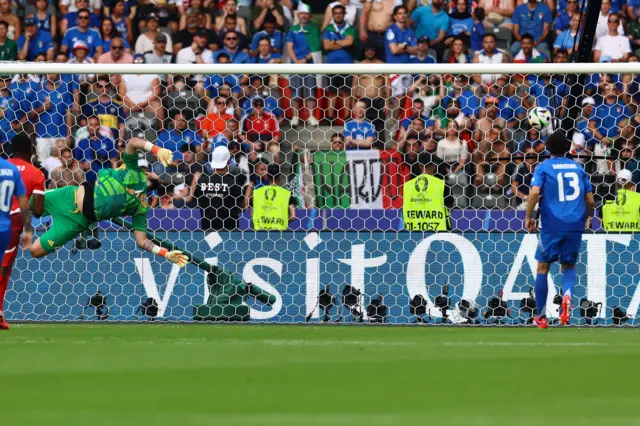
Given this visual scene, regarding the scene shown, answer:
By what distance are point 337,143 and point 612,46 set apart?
224 inches

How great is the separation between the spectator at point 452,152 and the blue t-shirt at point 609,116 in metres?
1.47

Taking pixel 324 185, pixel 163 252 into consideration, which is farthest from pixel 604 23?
pixel 163 252

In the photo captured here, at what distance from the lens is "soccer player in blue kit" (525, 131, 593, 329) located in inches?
449

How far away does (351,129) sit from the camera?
562 inches

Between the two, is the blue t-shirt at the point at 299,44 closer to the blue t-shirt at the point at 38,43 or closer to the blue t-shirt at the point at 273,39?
the blue t-shirt at the point at 273,39

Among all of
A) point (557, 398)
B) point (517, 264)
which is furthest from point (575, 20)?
point (557, 398)

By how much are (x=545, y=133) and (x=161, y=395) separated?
28.9 ft

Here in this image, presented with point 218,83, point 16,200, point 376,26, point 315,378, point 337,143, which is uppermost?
point 376,26

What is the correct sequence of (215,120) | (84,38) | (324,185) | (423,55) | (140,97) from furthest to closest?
(84,38)
(423,55)
(140,97)
(215,120)
(324,185)

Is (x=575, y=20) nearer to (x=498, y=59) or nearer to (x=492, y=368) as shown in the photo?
Answer: (x=498, y=59)

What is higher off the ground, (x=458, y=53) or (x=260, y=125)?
(x=458, y=53)

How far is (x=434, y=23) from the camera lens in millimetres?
18234

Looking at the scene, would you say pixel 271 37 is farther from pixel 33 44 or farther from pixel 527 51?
pixel 527 51

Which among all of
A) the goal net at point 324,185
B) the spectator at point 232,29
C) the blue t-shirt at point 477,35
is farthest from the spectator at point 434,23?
the goal net at point 324,185
